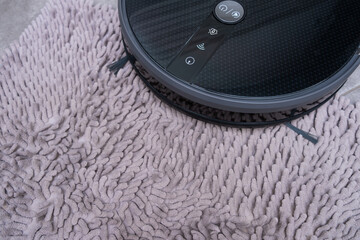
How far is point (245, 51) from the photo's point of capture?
0.59m

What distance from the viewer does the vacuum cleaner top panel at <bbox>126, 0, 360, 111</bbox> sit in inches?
22.4

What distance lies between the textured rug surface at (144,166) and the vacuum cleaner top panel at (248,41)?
0.37 feet

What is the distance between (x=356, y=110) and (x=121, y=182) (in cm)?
45

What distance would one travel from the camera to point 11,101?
677 mm

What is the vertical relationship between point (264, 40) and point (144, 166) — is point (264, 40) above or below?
above

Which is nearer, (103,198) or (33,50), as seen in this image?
(103,198)

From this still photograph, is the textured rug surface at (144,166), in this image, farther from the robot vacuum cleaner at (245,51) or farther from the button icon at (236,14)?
the button icon at (236,14)

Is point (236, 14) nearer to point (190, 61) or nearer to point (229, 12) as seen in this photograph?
point (229, 12)

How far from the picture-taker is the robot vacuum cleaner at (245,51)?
56 centimetres

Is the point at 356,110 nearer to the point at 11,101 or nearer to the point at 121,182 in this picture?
the point at 121,182

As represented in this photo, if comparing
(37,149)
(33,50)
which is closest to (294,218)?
(37,149)

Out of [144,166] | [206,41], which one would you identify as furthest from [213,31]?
[144,166]

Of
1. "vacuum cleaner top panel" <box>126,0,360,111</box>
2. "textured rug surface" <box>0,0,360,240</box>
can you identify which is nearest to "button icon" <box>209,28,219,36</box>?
→ "vacuum cleaner top panel" <box>126,0,360,111</box>

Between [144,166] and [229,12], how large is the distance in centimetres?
30
